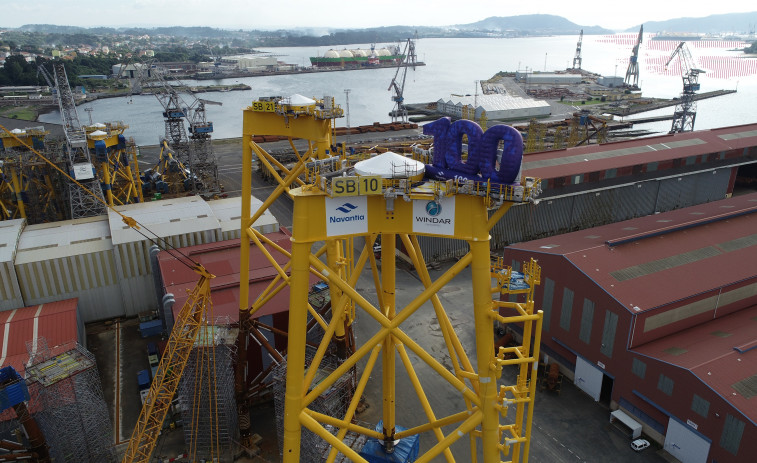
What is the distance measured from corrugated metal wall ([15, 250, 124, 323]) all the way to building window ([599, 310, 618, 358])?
37418mm


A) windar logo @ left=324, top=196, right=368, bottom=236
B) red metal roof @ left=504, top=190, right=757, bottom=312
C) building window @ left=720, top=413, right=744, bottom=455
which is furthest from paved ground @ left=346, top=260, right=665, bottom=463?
windar logo @ left=324, top=196, right=368, bottom=236

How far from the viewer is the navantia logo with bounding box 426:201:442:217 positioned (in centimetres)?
1702

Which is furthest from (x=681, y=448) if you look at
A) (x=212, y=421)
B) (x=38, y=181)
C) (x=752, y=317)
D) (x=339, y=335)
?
(x=38, y=181)

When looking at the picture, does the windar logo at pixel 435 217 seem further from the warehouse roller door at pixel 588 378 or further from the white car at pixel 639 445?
the warehouse roller door at pixel 588 378

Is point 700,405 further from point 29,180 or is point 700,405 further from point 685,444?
point 29,180

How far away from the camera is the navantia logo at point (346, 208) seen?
17.2m

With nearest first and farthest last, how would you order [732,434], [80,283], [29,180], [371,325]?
[732,434]
[80,283]
[371,325]
[29,180]

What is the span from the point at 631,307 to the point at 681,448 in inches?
314

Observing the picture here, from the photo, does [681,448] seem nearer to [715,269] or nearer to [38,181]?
[715,269]

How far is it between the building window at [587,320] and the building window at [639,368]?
11.2 ft

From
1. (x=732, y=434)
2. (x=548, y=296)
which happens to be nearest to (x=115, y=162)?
(x=548, y=296)

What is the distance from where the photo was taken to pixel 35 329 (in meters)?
34.5

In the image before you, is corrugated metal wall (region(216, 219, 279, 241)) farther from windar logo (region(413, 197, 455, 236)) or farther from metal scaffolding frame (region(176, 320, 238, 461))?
windar logo (region(413, 197, 455, 236))

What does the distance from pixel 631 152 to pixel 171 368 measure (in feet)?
206
